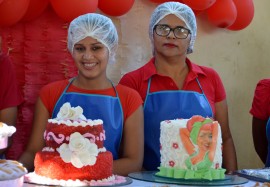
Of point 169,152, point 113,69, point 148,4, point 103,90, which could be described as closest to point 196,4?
point 148,4

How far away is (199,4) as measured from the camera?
10.5 feet

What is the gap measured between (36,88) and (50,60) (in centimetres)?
18

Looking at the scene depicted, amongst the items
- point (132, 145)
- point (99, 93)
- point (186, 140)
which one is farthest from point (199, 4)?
point (186, 140)

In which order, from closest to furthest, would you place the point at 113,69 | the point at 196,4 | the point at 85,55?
1. the point at 85,55
2. the point at 196,4
3. the point at 113,69

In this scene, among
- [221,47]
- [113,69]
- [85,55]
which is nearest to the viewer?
[85,55]

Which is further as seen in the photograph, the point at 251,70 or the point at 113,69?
the point at 251,70

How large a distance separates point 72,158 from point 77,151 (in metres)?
0.03

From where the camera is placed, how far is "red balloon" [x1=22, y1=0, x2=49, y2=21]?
292 cm

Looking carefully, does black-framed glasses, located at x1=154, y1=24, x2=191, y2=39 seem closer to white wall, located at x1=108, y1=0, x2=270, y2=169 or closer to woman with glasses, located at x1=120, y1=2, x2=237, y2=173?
woman with glasses, located at x1=120, y1=2, x2=237, y2=173

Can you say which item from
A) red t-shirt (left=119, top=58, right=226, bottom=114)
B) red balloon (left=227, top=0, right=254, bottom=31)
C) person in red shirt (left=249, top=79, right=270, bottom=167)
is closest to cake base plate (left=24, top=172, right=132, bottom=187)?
red t-shirt (left=119, top=58, right=226, bottom=114)

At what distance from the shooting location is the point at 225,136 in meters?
3.06

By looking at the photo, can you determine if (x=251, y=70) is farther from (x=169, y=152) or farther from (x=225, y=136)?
(x=169, y=152)

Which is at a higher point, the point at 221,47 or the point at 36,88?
the point at 221,47

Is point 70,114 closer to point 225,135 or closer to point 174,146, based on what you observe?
point 174,146
